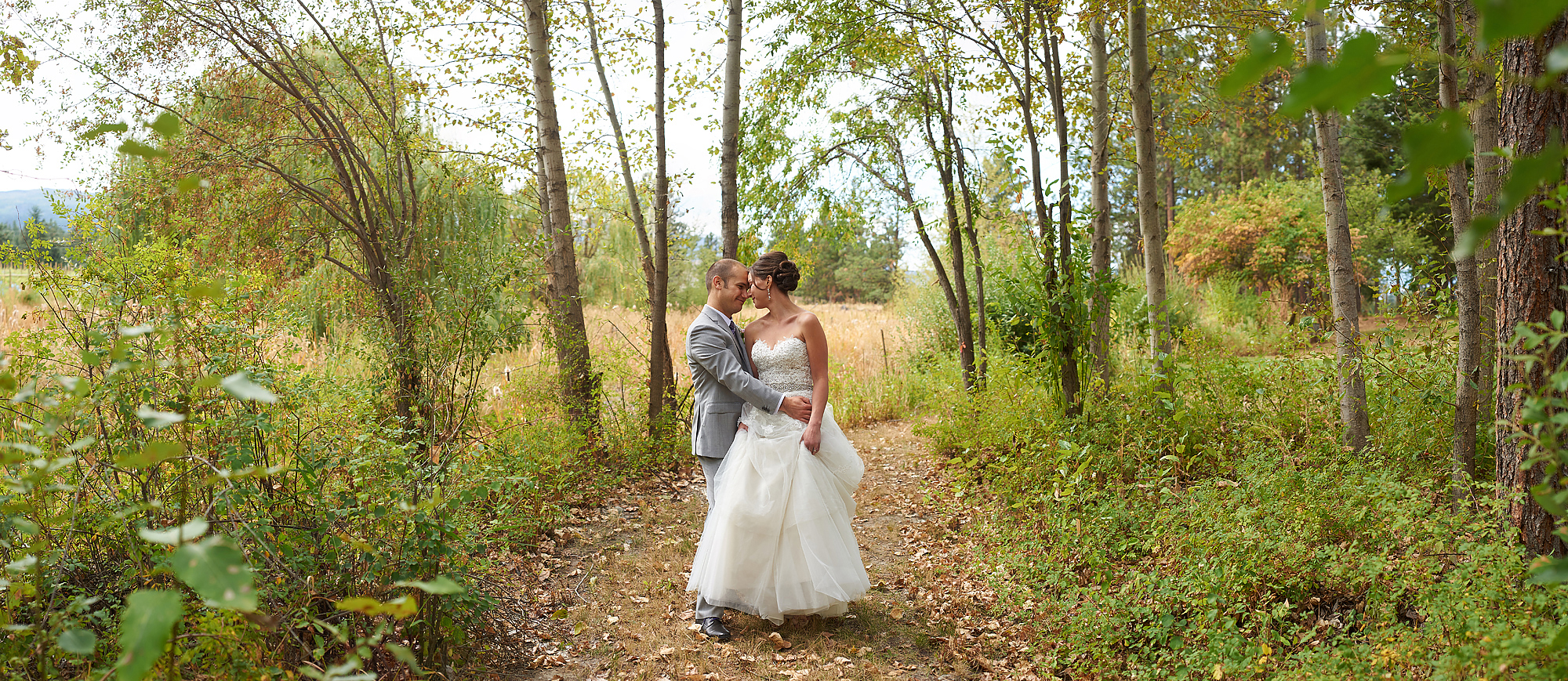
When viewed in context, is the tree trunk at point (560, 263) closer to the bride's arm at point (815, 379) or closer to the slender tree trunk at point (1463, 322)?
the bride's arm at point (815, 379)

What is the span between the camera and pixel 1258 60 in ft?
2.64

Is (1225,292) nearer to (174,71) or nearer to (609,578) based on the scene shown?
(609,578)

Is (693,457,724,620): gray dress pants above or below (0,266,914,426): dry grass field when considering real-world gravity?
below

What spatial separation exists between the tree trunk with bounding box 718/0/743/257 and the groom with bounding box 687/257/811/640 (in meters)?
2.96

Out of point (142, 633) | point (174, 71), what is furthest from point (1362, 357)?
point (174, 71)

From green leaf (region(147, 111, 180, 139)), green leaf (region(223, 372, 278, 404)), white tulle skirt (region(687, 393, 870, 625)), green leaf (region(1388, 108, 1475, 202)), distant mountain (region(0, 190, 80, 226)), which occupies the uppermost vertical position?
distant mountain (region(0, 190, 80, 226))

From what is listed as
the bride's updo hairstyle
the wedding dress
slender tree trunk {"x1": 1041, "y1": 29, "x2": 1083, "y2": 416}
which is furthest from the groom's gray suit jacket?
slender tree trunk {"x1": 1041, "y1": 29, "x2": 1083, "y2": 416}

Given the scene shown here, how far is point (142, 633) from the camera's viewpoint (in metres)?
1.12

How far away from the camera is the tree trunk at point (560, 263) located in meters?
6.78

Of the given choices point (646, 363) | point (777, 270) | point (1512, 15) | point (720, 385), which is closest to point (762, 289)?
point (777, 270)

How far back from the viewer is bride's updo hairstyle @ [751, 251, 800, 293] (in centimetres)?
429

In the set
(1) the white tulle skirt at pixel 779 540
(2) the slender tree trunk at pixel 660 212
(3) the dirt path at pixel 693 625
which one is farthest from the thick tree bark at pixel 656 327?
(1) the white tulle skirt at pixel 779 540

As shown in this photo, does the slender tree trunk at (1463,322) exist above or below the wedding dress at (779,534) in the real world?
above

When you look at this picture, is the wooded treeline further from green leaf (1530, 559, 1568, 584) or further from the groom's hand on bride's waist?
the groom's hand on bride's waist
